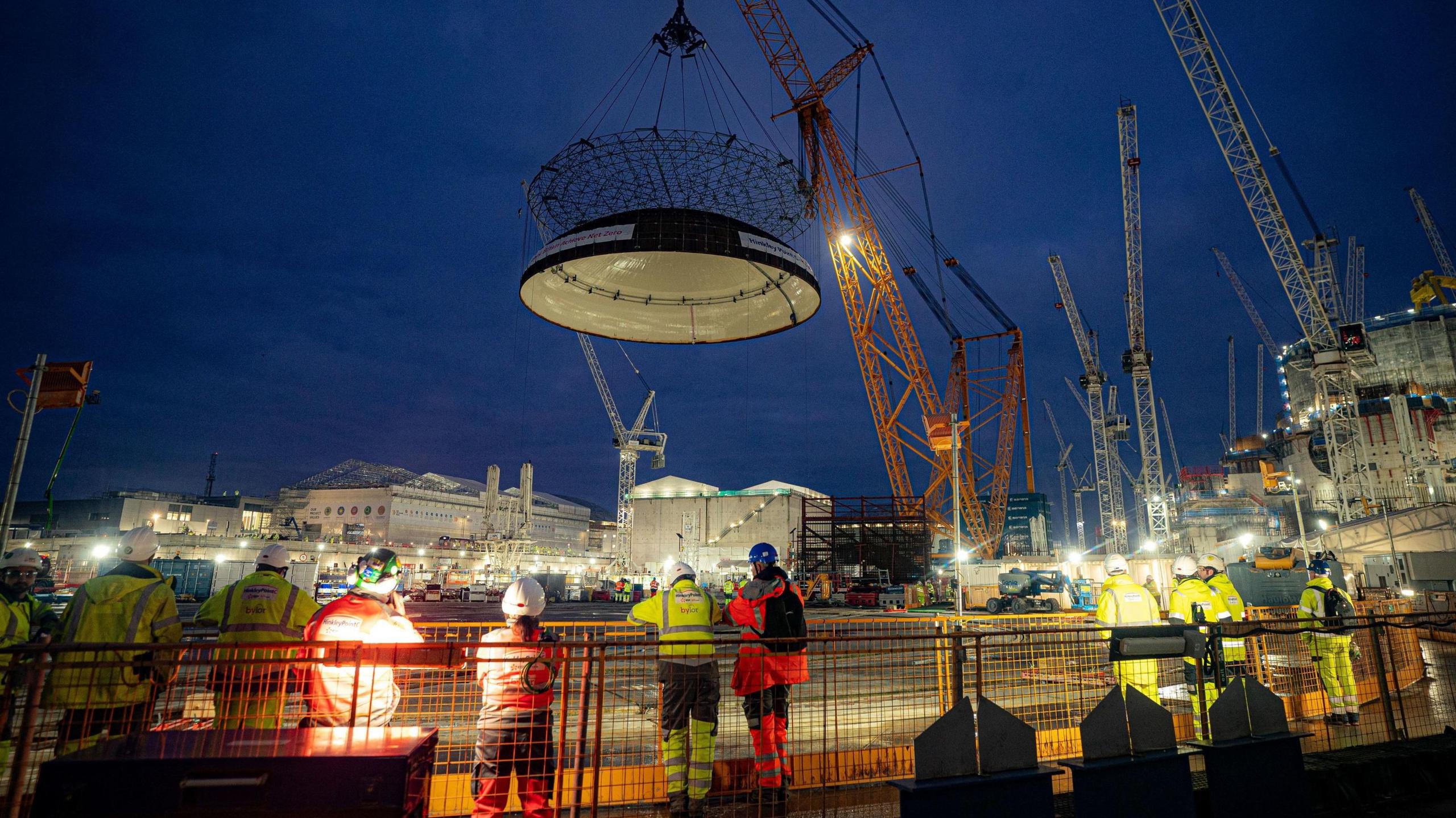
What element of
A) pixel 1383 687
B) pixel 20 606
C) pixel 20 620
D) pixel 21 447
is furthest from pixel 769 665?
pixel 21 447

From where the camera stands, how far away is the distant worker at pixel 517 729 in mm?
4215

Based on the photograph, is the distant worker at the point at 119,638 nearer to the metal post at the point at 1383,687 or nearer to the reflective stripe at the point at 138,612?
the reflective stripe at the point at 138,612

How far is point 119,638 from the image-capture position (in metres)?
4.35

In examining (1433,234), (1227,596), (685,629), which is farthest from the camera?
(1433,234)

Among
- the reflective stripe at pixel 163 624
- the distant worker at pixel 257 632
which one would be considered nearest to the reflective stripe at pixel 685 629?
the distant worker at pixel 257 632

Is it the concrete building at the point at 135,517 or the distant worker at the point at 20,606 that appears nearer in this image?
the distant worker at the point at 20,606

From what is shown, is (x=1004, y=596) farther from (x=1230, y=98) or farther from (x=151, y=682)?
(x=1230, y=98)

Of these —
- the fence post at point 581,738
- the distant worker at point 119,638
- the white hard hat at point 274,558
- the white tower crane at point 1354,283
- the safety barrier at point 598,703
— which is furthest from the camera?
the white tower crane at point 1354,283

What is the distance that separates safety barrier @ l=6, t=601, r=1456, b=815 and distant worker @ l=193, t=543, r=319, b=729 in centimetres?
3

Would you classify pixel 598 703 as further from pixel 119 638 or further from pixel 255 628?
pixel 119 638

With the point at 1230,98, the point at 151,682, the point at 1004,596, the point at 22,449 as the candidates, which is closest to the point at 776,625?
the point at 151,682

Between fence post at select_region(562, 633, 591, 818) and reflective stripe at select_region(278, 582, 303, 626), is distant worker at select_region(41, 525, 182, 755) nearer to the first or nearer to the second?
reflective stripe at select_region(278, 582, 303, 626)

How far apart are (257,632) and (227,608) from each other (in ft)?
0.95

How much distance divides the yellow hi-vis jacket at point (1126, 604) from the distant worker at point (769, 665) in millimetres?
3608
